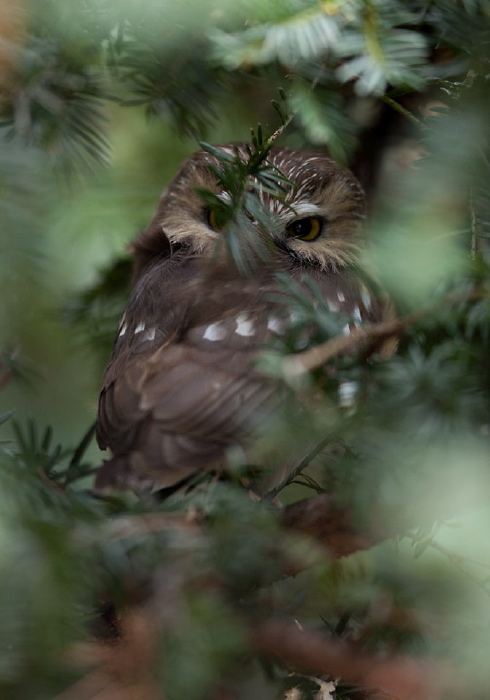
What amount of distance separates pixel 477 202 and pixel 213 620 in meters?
0.60

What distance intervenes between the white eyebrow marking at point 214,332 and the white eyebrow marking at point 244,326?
0.03m

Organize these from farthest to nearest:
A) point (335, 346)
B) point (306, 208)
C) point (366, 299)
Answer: point (306, 208), point (366, 299), point (335, 346)

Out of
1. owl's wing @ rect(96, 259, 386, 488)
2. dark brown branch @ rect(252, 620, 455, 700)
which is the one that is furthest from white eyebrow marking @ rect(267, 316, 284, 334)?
dark brown branch @ rect(252, 620, 455, 700)

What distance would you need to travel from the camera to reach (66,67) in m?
1.33

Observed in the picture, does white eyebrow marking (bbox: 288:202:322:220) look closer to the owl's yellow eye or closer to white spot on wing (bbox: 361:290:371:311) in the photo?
the owl's yellow eye

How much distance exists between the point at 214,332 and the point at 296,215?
0.37 metres

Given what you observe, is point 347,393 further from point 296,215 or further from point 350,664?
point 296,215

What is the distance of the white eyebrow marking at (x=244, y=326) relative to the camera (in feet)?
4.33

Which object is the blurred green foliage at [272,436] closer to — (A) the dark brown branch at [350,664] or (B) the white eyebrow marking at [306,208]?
(A) the dark brown branch at [350,664]

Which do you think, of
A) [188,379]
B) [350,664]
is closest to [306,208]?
[188,379]

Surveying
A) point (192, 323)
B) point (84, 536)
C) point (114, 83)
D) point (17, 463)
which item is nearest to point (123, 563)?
point (84, 536)

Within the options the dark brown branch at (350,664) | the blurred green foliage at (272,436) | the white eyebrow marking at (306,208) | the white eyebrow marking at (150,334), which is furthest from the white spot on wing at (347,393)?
the white eyebrow marking at (306,208)

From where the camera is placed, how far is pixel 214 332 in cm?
135

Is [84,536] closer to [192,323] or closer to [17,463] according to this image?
[17,463]
